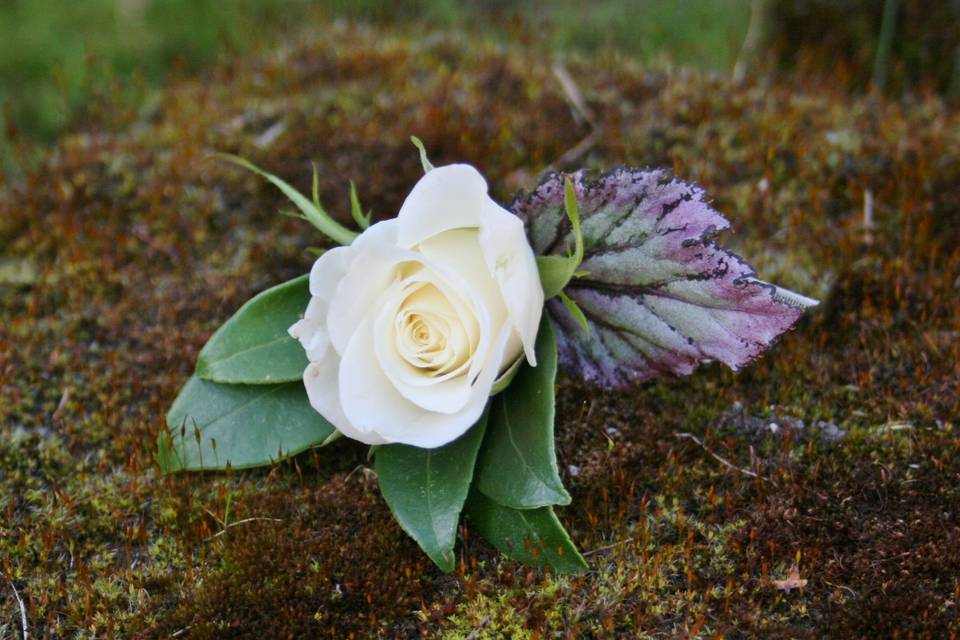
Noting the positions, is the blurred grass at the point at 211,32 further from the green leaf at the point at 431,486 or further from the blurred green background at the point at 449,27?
the green leaf at the point at 431,486

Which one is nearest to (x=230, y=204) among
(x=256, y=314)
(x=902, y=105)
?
(x=256, y=314)

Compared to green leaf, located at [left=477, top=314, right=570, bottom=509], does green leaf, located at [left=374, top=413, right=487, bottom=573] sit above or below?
below

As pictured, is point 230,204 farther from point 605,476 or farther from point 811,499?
point 811,499

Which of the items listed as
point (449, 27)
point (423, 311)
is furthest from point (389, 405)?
point (449, 27)

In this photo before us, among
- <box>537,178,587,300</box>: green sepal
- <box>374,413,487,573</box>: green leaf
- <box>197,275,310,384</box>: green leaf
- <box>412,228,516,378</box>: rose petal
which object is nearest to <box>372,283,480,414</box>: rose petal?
<box>412,228,516,378</box>: rose petal

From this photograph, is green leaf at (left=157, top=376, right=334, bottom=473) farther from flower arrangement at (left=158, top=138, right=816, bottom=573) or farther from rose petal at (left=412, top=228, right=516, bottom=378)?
rose petal at (left=412, top=228, right=516, bottom=378)

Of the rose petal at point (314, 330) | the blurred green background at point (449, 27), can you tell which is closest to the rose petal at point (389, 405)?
the rose petal at point (314, 330)
